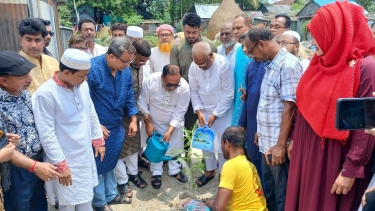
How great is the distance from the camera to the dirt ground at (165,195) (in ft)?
12.7

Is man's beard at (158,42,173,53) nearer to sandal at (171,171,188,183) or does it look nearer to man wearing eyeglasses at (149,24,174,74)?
man wearing eyeglasses at (149,24,174,74)

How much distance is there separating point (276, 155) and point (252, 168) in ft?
1.04

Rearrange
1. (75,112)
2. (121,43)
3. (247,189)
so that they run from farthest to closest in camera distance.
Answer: (121,43)
(247,189)
(75,112)

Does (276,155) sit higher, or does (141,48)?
(141,48)

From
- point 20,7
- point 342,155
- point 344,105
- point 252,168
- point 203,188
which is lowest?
point 203,188

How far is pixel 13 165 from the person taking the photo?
2518mm

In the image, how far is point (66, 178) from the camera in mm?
2664

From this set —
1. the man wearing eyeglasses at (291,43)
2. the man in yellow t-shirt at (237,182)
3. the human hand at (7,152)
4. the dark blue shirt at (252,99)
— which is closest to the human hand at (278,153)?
the man in yellow t-shirt at (237,182)

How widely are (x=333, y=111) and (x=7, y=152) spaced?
2.12 m

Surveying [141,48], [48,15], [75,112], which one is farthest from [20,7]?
[75,112]

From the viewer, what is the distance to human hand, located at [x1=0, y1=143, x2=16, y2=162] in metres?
2.13

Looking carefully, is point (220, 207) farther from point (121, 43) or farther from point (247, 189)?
point (121, 43)

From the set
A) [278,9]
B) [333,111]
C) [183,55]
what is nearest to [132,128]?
[183,55]

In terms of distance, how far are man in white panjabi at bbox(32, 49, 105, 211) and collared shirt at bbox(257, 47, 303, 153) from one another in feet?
5.01
